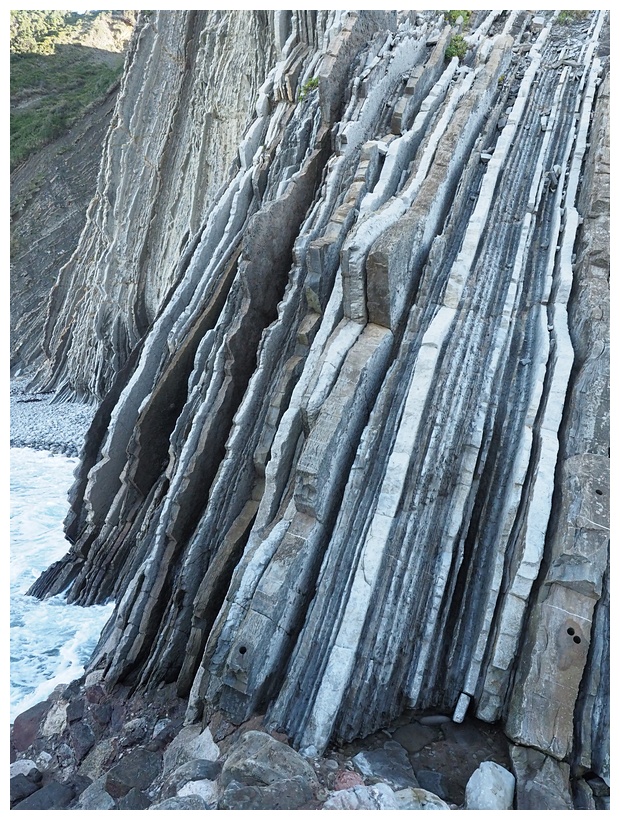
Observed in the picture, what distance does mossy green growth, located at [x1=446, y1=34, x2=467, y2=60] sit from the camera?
8422 mm

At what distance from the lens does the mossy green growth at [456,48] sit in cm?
842

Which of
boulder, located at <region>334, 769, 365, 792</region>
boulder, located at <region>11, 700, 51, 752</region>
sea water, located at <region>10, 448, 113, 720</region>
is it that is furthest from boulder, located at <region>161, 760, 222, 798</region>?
sea water, located at <region>10, 448, 113, 720</region>

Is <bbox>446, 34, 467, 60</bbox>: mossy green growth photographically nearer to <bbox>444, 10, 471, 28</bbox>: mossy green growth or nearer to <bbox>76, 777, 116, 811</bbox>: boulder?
<bbox>444, 10, 471, 28</bbox>: mossy green growth

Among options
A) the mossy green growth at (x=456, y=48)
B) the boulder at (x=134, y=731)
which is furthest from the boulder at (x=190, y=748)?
the mossy green growth at (x=456, y=48)

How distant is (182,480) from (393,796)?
352 cm

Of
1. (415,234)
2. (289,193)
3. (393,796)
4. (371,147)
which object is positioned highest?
(371,147)

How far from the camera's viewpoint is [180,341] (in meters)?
7.48

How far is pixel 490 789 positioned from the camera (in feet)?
12.0

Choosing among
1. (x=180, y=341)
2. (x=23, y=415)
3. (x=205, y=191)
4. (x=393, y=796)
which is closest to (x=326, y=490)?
(x=393, y=796)

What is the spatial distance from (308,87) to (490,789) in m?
Result: 8.80

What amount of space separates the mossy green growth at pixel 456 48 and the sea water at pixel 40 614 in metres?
9.44

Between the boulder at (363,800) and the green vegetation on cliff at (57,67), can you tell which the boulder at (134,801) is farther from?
the green vegetation on cliff at (57,67)

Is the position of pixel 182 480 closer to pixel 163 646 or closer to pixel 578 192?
pixel 163 646

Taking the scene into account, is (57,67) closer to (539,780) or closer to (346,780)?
(346,780)
